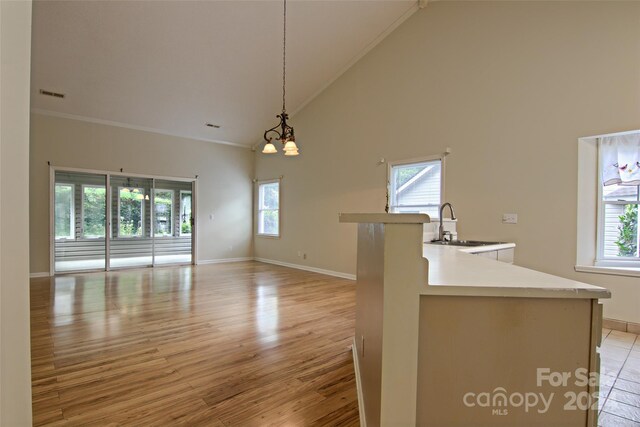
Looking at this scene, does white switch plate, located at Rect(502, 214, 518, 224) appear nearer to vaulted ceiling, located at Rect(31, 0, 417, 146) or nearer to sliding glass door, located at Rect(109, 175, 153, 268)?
vaulted ceiling, located at Rect(31, 0, 417, 146)

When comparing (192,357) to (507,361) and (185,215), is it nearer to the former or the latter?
(507,361)

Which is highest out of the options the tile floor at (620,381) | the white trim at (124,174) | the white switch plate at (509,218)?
the white trim at (124,174)

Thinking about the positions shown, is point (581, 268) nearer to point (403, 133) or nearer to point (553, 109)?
point (553, 109)

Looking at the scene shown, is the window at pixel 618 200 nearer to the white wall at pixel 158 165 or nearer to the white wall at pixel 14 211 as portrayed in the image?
the white wall at pixel 14 211

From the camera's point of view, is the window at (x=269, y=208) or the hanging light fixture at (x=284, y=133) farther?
the window at (x=269, y=208)

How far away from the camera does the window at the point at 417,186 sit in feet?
15.7

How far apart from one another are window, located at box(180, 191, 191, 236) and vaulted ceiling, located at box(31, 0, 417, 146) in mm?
1733

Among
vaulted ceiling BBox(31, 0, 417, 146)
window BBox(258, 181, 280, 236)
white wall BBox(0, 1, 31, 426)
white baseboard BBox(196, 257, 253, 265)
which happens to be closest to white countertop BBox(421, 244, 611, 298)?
white wall BBox(0, 1, 31, 426)

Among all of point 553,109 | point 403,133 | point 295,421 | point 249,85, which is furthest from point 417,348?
point 249,85

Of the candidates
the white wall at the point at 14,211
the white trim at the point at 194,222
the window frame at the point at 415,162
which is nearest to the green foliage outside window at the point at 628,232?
the window frame at the point at 415,162

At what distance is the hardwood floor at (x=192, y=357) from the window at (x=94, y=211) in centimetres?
166

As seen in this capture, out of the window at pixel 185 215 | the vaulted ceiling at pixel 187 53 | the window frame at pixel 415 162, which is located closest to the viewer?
the vaulted ceiling at pixel 187 53

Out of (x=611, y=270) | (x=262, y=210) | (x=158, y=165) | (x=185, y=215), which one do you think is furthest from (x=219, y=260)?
(x=611, y=270)

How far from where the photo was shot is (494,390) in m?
0.98
